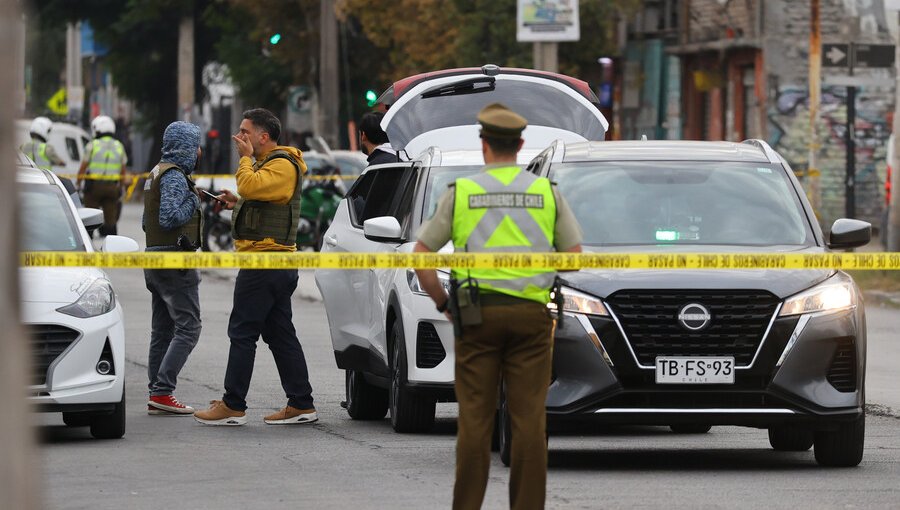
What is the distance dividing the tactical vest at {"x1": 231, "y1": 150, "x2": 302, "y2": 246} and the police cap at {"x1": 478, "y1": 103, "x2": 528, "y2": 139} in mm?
4337

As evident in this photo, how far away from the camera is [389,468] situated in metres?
10.7

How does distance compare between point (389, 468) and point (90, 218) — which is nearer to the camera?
point (389, 468)

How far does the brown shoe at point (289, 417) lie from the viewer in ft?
42.0

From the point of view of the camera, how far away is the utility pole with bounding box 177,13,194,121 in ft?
193

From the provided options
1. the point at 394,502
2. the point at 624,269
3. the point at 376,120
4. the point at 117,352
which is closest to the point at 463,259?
the point at 394,502

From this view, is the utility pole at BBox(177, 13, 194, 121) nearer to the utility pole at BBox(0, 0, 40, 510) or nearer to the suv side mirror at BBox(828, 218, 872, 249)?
the suv side mirror at BBox(828, 218, 872, 249)

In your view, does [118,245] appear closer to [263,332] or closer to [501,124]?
[263,332]

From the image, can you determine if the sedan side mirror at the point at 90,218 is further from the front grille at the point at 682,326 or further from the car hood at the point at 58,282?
the front grille at the point at 682,326

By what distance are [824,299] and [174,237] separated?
173 inches

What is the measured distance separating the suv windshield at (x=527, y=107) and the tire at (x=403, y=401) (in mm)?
3778

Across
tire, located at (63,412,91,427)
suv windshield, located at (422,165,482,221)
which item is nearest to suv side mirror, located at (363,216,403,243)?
suv windshield, located at (422,165,482,221)

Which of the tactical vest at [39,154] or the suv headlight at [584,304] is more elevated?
the suv headlight at [584,304]

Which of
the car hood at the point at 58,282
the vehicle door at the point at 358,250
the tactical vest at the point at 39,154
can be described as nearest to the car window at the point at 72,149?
the tactical vest at the point at 39,154

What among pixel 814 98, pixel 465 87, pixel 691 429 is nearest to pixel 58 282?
pixel 691 429
